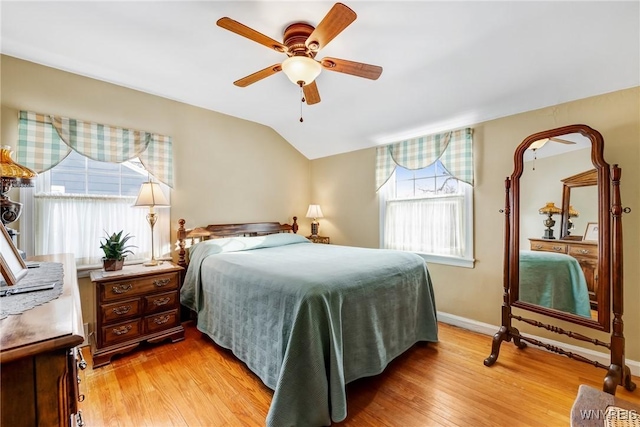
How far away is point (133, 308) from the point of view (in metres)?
2.36

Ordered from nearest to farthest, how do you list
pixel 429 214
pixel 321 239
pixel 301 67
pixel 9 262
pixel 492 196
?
pixel 9 262 < pixel 301 67 < pixel 492 196 < pixel 429 214 < pixel 321 239

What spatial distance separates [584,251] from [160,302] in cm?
356

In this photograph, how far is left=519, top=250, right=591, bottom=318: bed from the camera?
2.10m

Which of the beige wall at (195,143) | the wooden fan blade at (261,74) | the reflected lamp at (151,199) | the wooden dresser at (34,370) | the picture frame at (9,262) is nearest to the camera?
the wooden dresser at (34,370)

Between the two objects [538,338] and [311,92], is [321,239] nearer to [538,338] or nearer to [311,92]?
[311,92]

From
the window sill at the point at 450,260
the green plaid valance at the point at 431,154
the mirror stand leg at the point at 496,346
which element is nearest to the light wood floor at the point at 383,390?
the mirror stand leg at the point at 496,346

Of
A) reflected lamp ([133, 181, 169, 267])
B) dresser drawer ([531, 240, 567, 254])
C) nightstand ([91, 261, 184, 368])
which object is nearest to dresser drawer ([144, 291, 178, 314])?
nightstand ([91, 261, 184, 368])

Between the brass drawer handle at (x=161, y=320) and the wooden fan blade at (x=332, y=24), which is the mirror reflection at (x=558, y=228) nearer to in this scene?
the wooden fan blade at (x=332, y=24)

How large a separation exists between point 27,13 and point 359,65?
90.4 inches

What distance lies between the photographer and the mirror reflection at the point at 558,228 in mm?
2074

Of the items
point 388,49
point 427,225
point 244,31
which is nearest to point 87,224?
point 244,31

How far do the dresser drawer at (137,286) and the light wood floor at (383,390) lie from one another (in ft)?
1.79

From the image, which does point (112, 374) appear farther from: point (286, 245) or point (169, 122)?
point (169, 122)

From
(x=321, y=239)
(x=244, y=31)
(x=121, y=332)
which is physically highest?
(x=244, y=31)
